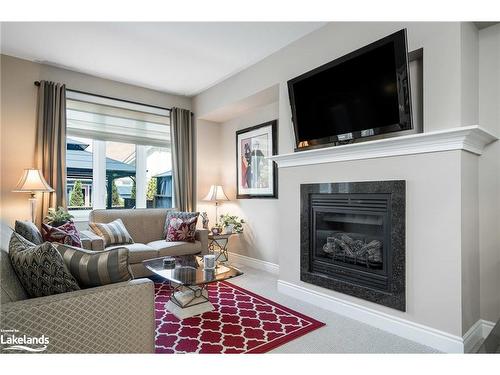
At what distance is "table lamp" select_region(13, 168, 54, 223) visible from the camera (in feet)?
10.8

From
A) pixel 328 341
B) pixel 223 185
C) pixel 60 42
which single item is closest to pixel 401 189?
pixel 328 341

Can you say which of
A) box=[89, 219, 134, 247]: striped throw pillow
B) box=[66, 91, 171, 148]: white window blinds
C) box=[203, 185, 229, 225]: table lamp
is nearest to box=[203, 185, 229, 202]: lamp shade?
box=[203, 185, 229, 225]: table lamp

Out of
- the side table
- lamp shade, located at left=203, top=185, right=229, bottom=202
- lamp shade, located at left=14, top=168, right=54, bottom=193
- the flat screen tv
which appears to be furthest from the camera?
lamp shade, located at left=203, top=185, right=229, bottom=202

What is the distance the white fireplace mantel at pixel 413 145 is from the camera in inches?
78.9

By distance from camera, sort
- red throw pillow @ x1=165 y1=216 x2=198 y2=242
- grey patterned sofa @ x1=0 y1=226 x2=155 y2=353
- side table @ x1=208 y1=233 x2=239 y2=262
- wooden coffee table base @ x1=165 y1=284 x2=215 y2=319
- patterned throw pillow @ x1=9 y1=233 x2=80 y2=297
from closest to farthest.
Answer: grey patterned sofa @ x1=0 y1=226 x2=155 y2=353 → patterned throw pillow @ x1=9 y1=233 x2=80 y2=297 → wooden coffee table base @ x1=165 y1=284 x2=215 y2=319 → red throw pillow @ x1=165 y1=216 x2=198 y2=242 → side table @ x1=208 y1=233 x2=239 y2=262

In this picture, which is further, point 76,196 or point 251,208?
point 251,208

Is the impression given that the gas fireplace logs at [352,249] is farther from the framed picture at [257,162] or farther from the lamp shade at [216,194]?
the lamp shade at [216,194]

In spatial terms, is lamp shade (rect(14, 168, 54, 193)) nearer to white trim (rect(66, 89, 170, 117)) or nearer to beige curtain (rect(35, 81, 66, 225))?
beige curtain (rect(35, 81, 66, 225))

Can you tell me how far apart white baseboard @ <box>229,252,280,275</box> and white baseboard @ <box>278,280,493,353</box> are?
43.4 inches

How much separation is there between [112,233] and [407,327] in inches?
127

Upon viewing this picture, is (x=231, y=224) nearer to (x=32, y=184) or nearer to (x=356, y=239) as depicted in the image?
(x=356, y=239)

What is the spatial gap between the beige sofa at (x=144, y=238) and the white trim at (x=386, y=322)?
147 cm

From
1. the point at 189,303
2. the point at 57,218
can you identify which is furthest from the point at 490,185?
the point at 57,218

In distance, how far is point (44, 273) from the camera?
→ 1.38 metres
